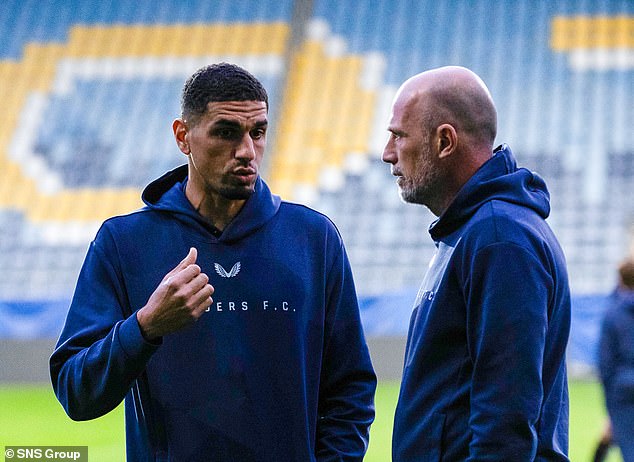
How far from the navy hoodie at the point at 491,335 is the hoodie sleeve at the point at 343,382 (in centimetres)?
28

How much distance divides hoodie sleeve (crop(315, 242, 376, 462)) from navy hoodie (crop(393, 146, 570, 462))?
0.28 meters

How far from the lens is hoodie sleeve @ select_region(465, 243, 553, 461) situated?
236cm

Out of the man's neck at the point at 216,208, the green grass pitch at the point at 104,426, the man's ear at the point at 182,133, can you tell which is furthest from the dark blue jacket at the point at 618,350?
the man's ear at the point at 182,133

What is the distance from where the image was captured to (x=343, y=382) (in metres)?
2.99

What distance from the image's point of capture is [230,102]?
288cm

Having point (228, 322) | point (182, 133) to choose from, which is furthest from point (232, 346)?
point (182, 133)

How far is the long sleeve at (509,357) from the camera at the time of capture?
2.36 metres

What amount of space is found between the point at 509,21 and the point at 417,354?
19086 mm

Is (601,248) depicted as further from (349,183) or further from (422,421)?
(422,421)

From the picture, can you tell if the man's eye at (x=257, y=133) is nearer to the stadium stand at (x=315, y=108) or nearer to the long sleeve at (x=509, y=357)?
the long sleeve at (x=509, y=357)

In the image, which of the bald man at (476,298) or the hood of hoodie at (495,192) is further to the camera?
the hood of hoodie at (495,192)

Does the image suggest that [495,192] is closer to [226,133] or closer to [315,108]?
[226,133]

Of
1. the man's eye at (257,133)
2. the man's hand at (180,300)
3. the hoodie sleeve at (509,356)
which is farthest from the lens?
the man's eye at (257,133)

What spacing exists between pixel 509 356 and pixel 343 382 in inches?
28.6
